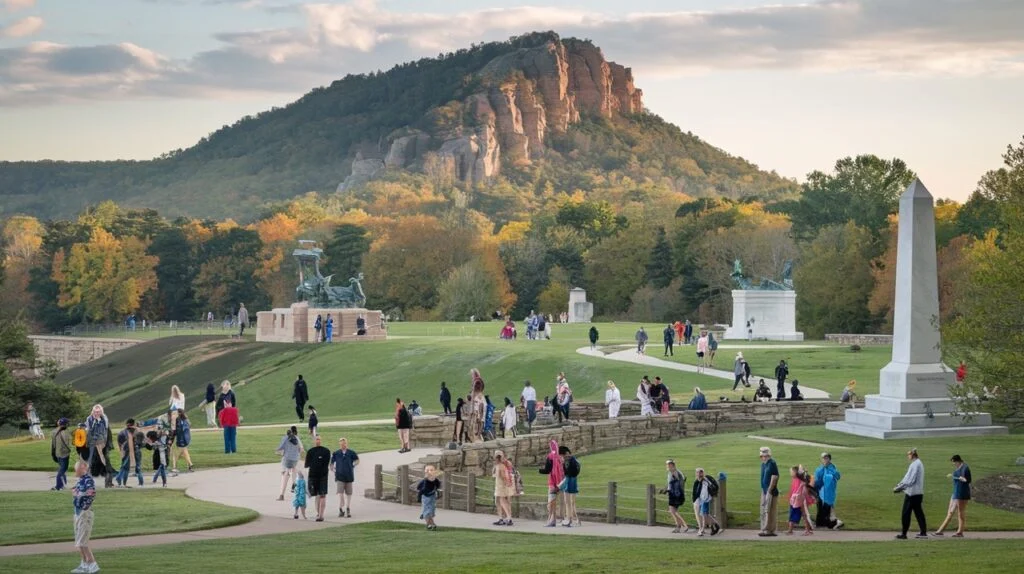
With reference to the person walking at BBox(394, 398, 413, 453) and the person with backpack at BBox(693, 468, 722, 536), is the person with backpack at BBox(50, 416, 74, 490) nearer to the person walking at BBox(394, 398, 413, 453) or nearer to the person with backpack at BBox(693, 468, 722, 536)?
the person walking at BBox(394, 398, 413, 453)

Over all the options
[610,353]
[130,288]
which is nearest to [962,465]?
[610,353]

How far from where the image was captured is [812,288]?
90938mm

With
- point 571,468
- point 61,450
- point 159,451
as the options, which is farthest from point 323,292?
point 571,468

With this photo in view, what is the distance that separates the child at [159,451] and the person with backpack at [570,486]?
1016cm

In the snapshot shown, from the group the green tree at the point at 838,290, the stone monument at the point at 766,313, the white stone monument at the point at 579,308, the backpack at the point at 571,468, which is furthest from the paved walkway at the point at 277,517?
the white stone monument at the point at 579,308

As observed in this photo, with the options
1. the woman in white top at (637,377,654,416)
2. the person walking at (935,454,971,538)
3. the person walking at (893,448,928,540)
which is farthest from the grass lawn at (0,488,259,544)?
the woman in white top at (637,377,654,416)

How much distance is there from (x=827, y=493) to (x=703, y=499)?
2.29 m

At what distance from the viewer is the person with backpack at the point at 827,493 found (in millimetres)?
24766

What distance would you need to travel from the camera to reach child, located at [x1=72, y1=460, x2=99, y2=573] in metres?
19.3

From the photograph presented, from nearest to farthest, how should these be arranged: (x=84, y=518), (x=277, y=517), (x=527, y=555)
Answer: (x=84, y=518)
(x=527, y=555)
(x=277, y=517)

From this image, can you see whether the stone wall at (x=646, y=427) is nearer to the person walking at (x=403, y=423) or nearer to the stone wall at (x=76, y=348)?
the person walking at (x=403, y=423)

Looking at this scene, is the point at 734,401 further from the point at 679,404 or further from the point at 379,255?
the point at 379,255

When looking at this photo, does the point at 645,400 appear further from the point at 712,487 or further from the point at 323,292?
the point at 323,292

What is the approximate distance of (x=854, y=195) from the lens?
365 ft
